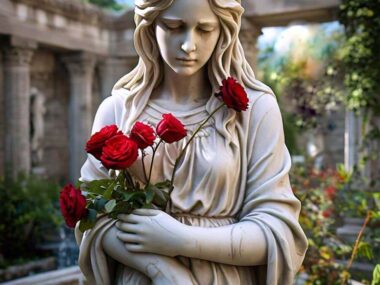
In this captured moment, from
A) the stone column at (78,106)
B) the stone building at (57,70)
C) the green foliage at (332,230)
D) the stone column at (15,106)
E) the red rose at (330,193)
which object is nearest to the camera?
the green foliage at (332,230)

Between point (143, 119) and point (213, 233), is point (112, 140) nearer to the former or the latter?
point (143, 119)

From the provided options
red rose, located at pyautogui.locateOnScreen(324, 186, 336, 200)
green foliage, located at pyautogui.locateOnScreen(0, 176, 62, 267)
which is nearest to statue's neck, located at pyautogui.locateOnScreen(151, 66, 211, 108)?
red rose, located at pyautogui.locateOnScreen(324, 186, 336, 200)

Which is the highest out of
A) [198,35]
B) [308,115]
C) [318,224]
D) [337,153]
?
Answer: [198,35]

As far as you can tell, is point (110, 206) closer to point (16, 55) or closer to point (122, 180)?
point (122, 180)

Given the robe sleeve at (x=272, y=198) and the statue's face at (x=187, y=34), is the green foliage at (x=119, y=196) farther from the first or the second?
the statue's face at (x=187, y=34)

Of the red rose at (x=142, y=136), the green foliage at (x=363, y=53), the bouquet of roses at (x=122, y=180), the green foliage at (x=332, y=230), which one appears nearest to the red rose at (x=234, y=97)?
the bouquet of roses at (x=122, y=180)

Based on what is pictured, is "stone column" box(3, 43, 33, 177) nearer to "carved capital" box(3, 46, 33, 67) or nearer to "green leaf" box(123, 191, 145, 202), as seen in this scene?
"carved capital" box(3, 46, 33, 67)

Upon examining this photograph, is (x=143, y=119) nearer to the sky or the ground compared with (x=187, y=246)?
nearer to the sky

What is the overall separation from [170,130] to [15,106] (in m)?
8.07

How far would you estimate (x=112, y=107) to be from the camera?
1.78 m

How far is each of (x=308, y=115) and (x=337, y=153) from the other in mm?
9541

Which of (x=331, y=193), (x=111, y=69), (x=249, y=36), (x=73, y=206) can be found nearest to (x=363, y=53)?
(x=331, y=193)

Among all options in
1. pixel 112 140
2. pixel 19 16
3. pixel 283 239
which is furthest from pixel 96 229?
pixel 19 16

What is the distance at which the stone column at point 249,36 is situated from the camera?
700 cm
